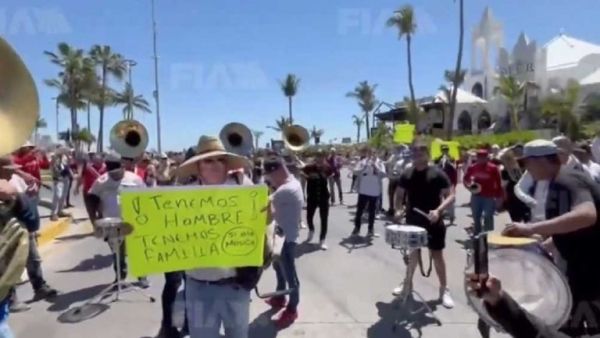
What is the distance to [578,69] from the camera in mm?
64125

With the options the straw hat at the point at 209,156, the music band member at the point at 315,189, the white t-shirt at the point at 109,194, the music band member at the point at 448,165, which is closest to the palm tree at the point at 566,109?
the music band member at the point at 448,165

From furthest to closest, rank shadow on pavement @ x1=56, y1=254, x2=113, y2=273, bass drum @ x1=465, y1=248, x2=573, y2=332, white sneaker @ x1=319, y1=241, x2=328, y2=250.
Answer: white sneaker @ x1=319, y1=241, x2=328, y2=250, shadow on pavement @ x1=56, y1=254, x2=113, y2=273, bass drum @ x1=465, y1=248, x2=573, y2=332

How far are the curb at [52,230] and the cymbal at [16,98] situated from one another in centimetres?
872

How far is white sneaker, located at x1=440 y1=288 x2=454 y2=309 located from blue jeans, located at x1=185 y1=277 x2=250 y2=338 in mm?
3311

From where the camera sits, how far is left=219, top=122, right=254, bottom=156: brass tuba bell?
891 cm

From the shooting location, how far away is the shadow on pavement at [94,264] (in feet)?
27.9

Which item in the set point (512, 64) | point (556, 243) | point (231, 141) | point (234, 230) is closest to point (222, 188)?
point (234, 230)

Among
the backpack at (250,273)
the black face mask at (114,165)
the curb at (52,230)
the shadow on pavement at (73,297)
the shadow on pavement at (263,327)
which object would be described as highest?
the black face mask at (114,165)

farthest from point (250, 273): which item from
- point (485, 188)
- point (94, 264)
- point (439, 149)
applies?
point (439, 149)

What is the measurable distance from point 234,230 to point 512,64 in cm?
7459

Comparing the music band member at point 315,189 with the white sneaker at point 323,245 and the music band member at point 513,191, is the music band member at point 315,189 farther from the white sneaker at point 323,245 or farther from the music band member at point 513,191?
the music band member at point 513,191

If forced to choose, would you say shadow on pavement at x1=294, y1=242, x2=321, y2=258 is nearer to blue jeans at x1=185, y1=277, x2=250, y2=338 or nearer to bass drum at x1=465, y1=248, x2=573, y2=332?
blue jeans at x1=185, y1=277, x2=250, y2=338

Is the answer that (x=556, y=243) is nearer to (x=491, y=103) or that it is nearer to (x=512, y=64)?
(x=491, y=103)

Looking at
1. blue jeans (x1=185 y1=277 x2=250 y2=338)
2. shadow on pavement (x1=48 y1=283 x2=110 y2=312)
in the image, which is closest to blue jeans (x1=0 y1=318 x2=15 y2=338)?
blue jeans (x1=185 y1=277 x2=250 y2=338)
